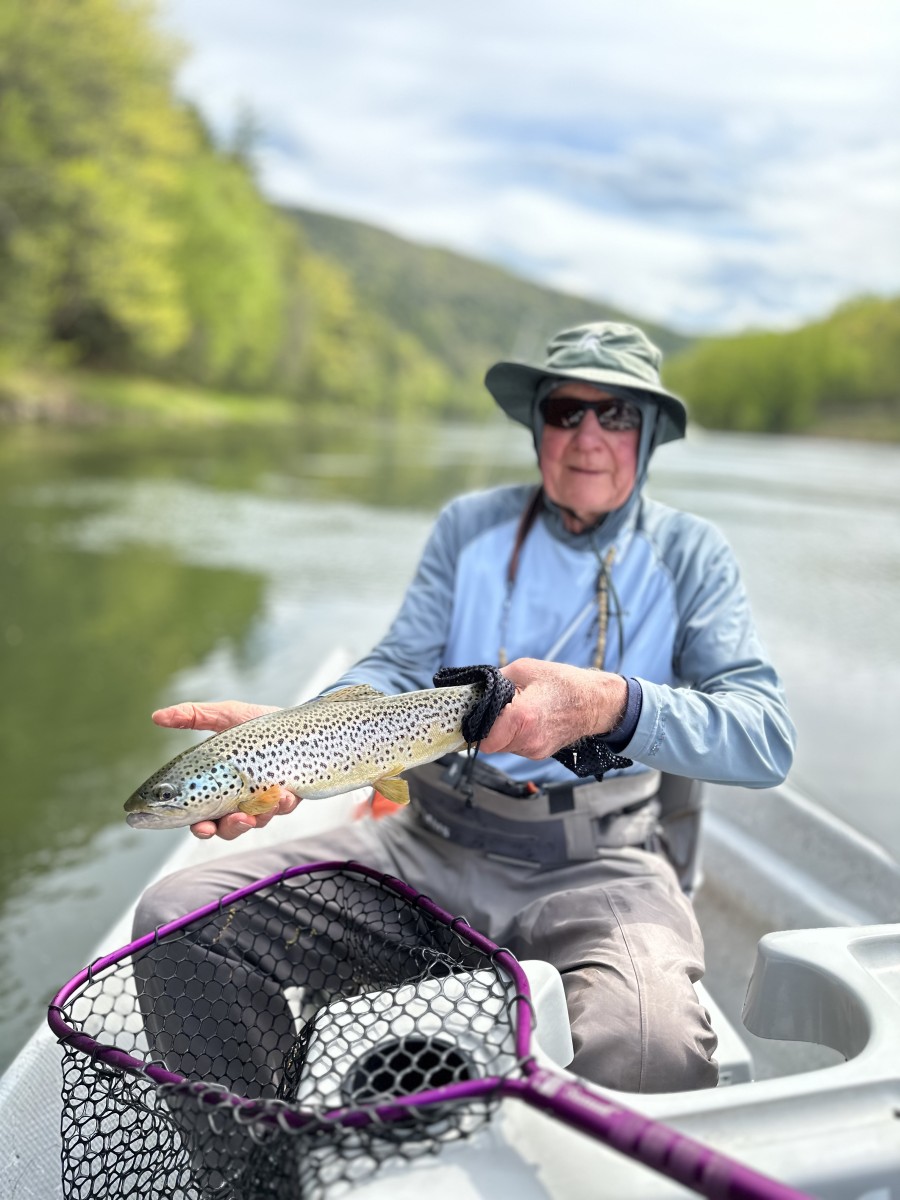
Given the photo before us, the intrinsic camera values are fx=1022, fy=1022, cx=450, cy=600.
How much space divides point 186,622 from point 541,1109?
10.4m

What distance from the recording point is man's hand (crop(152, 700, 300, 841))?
2777 mm

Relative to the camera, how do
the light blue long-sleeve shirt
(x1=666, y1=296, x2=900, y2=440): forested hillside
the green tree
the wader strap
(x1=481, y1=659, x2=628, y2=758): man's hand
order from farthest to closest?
(x1=666, y1=296, x2=900, y2=440): forested hillside, the green tree, the light blue long-sleeve shirt, the wader strap, (x1=481, y1=659, x2=628, y2=758): man's hand

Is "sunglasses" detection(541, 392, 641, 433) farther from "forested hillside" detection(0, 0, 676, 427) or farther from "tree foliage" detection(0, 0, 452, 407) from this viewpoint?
"tree foliage" detection(0, 0, 452, 407)

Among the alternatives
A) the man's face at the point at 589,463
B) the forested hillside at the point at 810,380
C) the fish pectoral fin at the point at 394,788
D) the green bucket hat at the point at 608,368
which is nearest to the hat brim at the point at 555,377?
the green bucket hat at the point at 608,368

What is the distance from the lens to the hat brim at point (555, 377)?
141 inches

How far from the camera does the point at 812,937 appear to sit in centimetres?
246

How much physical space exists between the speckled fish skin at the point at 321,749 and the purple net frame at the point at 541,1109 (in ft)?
2.03

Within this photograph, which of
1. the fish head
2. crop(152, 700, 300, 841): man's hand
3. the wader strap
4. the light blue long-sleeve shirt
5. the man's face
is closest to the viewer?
the fish head

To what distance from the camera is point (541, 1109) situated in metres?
1.84

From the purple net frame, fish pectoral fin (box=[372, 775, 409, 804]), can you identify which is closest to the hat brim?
fish pectoral fin (box=[372, 775, 409, 804])

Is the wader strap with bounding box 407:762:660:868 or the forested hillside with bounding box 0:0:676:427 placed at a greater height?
the forested hillside with bounding box 0:0:676:427

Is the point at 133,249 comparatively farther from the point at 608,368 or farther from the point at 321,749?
the point at 321,749

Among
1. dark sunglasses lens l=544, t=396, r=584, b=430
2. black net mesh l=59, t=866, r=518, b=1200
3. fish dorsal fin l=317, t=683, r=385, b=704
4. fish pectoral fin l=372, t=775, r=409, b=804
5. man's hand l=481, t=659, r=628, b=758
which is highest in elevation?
dark sunglasses lens l=544, t=396, r=584, b=430

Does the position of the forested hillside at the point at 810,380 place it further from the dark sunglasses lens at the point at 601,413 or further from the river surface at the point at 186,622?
the dark sunglasses lens at the point at 601,413
